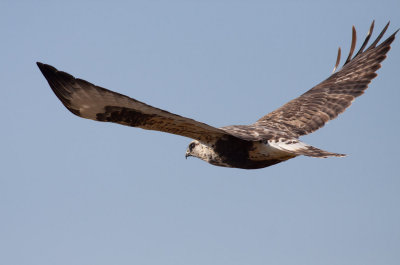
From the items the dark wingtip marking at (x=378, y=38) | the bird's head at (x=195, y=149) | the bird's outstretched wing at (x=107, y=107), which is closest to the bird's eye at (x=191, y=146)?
the bird's head at (x=195, y=149)

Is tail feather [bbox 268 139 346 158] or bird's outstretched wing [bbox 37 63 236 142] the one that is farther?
tail feather [bbox 268 139 346 158]

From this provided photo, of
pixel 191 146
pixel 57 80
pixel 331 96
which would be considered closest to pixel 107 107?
pixel 57 80

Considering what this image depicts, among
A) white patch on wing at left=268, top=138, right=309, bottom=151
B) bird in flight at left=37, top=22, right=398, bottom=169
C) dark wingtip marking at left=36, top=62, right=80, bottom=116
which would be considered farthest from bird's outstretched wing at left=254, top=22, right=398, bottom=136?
dark wingtip marking at left=36, top=62, right=80, bottom=116

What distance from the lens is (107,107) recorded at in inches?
270

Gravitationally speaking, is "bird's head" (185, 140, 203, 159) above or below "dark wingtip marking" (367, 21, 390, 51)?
below

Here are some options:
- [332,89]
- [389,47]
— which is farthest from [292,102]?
[389,47]

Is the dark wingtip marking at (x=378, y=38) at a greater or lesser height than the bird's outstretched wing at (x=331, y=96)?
greater

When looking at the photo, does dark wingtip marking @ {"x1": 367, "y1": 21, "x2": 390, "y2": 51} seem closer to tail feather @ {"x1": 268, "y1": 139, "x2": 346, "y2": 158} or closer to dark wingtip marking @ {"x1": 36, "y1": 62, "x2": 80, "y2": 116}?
tail feather @ {"x1": 268, "y1": 139, "x2": 346, "y2": 158}

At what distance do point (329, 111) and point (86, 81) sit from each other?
483 cm

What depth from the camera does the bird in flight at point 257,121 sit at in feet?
21.7

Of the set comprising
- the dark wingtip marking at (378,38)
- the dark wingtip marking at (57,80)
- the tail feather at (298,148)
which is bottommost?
the dark wingtip marking at (57,80)

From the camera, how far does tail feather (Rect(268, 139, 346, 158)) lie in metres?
7.59

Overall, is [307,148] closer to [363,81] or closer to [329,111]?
[329,111]

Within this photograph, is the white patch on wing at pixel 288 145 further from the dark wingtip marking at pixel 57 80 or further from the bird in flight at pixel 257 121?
the dark wingtip marking at pixel 57 80
